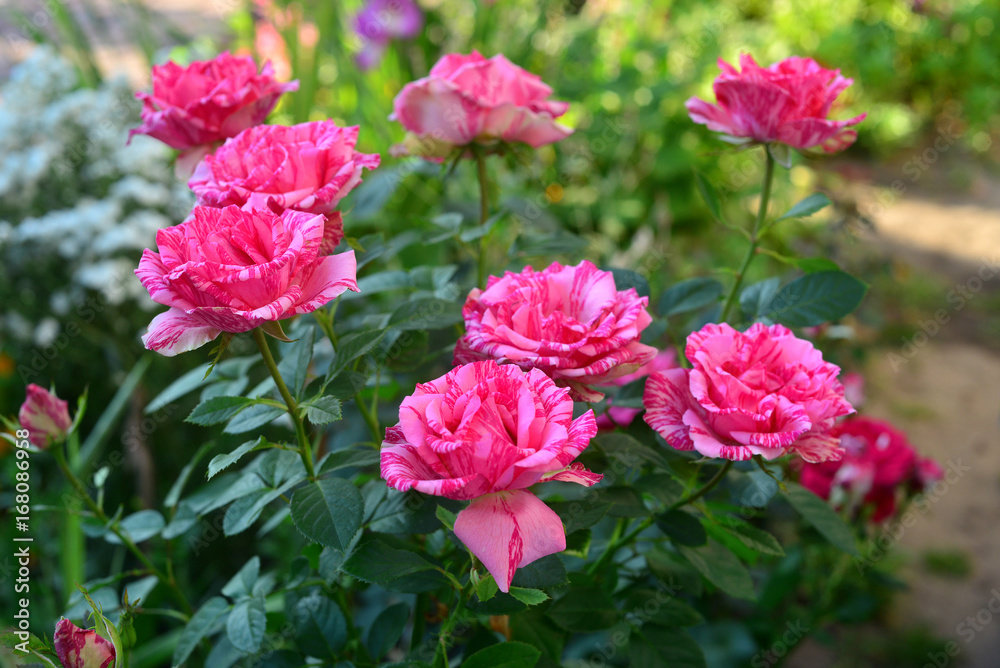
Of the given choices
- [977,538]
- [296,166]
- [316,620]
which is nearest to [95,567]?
[316,620]

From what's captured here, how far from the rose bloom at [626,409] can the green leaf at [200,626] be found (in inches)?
14.1

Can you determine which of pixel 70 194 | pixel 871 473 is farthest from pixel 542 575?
pixel 70 194

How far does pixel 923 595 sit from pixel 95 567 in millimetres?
1680

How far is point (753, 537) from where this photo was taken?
1.96 feet

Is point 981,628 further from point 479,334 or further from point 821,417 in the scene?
point 479,334

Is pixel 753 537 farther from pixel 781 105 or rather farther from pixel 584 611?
pixel 781 105

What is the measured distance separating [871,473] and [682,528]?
0.56 metres

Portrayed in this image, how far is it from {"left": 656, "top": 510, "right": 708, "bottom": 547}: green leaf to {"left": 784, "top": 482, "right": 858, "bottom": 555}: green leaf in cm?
10

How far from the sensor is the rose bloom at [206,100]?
0.62m

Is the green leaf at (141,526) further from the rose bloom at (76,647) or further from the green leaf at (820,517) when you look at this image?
the green leaf at (820,517)

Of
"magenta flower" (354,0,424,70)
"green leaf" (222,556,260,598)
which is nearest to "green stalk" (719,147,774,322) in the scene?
"green leaf" (222,556,260,598)

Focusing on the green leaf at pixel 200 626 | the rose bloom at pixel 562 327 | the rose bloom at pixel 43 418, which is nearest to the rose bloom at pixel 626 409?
the rose bloom at pixel 562 327

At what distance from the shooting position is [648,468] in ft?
2.06

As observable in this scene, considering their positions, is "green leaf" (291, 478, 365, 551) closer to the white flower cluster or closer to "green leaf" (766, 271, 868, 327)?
"green leaf" (766, 271, 868, 327)
